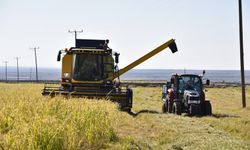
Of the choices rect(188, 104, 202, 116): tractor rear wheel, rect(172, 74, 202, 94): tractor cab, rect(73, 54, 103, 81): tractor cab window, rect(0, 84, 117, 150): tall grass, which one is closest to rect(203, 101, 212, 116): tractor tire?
rect(188, 104, 202, 116): tractor rear wheel

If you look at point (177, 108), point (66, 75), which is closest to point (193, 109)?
point (177, 108)

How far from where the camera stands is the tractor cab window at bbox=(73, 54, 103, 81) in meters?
19.9

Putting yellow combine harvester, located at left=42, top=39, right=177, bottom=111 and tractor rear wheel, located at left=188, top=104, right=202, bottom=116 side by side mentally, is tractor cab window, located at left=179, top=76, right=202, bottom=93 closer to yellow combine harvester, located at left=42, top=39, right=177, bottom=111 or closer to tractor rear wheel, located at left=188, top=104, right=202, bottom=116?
tractor rear wheel, located at left=188, top=104, right=202, bottom=116

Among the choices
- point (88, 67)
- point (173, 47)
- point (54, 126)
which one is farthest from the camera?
point (173, 47)

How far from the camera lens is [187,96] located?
1892 cm

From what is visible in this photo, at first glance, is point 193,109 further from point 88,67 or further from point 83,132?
point 83,132

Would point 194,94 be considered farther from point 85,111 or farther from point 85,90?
point 85,111

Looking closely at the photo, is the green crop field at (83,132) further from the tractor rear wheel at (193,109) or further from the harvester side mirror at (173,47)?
the harvester side mirror at (173,47)

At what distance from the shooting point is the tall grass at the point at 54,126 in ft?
23.6

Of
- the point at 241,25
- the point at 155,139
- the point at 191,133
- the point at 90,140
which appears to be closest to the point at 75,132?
the point at 90,140

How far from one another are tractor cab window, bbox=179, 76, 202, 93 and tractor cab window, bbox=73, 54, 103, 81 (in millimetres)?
3642

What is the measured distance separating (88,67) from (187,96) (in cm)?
465

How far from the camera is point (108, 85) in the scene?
64.5 feet

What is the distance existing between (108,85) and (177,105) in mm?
3194
